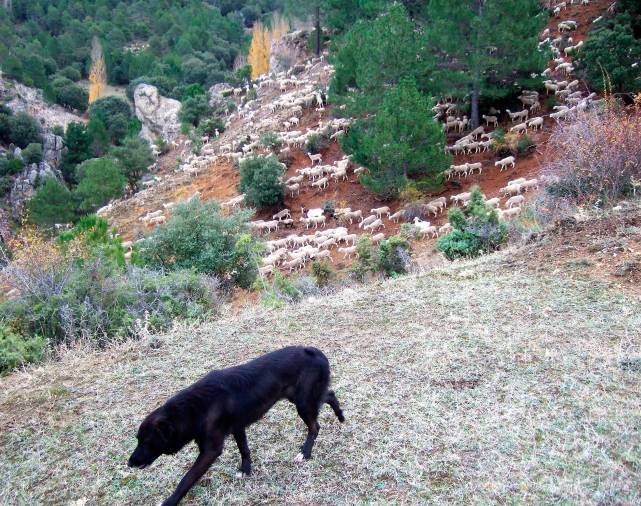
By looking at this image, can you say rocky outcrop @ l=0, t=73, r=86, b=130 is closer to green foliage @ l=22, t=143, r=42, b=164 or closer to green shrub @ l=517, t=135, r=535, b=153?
green foliage @ l=22, t=143, r=42, b=164

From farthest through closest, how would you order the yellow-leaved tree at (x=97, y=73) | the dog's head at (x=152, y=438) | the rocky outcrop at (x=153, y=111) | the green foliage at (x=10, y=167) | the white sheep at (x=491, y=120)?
the yellow-leaved tree at (x=97, y=73)
the rocky outcrop at (x=153, y=111)
the green foliage at (x=10, y=167)
the white sheep at (x=491, y=120)
the dog's head at (x=152, y=438)

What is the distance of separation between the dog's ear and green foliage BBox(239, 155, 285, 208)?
21014 mm

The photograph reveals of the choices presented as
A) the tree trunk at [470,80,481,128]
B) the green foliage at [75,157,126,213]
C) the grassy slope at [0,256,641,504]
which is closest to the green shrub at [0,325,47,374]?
the grassy slope at [0,256,641,504]

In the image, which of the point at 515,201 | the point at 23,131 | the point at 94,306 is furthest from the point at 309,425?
the point at 23,131

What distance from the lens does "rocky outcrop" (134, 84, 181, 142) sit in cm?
5493

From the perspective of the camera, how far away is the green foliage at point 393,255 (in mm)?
11828

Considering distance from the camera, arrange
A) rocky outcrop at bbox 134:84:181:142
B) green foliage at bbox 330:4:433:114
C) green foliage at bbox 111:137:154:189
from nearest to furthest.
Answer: green foliage at bbox 330:4:433:114, green foliage at bbox 111:137:154:189, rocky outcrop at bbox 134:84:181:142

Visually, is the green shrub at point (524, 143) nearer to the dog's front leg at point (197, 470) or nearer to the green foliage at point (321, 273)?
the green foliage at point (321, 273)

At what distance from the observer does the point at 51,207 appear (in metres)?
33.2

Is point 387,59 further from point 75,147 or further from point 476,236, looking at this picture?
point 75,147

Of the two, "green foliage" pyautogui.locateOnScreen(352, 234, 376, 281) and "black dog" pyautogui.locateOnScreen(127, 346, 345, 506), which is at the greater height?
"black dog" pyautogui.locateOnScreen(127, 346, 345, 506)

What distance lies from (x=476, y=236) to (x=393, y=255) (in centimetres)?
196

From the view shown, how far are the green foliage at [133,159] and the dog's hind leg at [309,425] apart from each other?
35.3 metres

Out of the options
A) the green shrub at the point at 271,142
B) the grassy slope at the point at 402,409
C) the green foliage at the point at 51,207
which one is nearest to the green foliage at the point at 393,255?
the grassy slope at the point at 402,409
